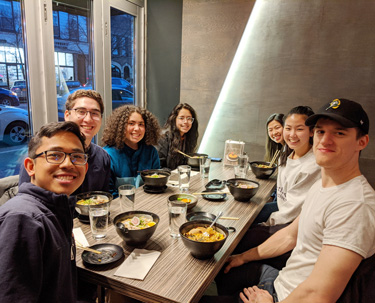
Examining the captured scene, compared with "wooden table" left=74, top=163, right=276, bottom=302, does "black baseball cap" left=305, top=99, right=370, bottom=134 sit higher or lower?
higher

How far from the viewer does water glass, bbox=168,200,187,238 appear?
4.58 feet

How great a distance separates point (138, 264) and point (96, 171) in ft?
3.34

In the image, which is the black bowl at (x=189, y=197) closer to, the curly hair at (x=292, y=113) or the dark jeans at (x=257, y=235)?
the dark jeans at (x=257, y=235)

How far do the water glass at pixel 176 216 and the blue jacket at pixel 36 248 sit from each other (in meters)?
0.48

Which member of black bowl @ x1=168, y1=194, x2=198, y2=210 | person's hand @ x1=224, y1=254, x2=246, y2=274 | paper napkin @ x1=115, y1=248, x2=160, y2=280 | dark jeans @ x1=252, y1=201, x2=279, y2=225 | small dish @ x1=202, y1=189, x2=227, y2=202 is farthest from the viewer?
dark jeans @ x1=252, y1=201, x2=279, y2=225

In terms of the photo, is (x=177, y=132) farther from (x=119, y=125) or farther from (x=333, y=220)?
(x=333, y=220)

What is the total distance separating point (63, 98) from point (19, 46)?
0.66 m

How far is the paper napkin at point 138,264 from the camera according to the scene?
43.9 inches

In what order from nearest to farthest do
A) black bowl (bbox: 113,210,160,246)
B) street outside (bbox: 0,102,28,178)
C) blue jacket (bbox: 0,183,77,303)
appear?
blue jacket (bbox: 0,183,77,303), black bowl (bbox: 113,210,160,246), street outside (bbox: 0,102,28,178)

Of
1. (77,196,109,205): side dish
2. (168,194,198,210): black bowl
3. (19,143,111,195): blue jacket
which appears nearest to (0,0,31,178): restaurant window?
(19,143,111,195): blue jacket

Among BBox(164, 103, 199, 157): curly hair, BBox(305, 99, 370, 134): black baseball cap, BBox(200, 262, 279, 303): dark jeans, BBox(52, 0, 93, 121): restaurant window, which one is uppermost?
BBox(52, 0, 93, 121): restaurant window

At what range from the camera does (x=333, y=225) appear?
106 centimetres

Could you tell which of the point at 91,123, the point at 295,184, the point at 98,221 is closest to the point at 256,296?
the point at 98,221

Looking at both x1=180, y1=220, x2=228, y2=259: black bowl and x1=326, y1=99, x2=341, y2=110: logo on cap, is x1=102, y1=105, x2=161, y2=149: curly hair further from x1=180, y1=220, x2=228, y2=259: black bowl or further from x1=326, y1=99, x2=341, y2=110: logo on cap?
x1=326, y1=99, x2=341, y2=110: logo on cap
